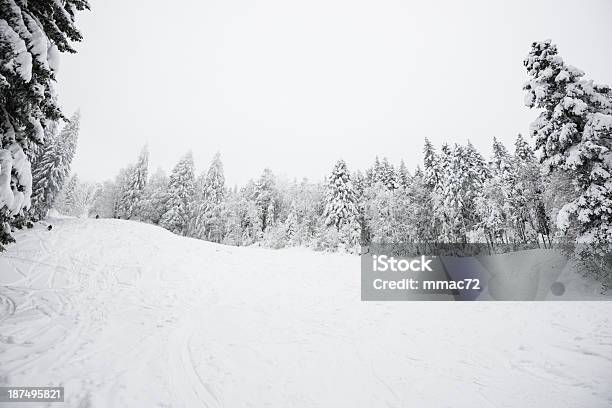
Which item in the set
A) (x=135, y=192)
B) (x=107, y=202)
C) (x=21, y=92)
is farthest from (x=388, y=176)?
(x=107, y=202)

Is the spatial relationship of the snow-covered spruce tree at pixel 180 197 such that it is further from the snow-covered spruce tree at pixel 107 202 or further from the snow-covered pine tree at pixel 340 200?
the snow-covered spruce tree at pixel 107 202

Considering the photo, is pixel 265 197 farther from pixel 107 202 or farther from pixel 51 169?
pixel 107 202

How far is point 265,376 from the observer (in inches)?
261

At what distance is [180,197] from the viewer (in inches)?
1593

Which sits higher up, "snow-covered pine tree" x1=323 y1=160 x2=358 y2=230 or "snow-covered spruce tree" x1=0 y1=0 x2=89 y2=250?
"snow-covered pine tree" x1=323 y1=160 x2=358 y2=230

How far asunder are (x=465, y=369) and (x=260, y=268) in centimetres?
1312

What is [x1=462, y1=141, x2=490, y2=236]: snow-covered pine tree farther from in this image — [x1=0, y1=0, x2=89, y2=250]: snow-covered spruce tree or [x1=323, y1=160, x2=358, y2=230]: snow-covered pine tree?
[x1=0, y1=0, x2=89, y2=250]: snow-covered spruce tree

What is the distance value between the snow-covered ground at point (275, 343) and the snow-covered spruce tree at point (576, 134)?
4.11 m

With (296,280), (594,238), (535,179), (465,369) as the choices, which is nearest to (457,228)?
(535,179)

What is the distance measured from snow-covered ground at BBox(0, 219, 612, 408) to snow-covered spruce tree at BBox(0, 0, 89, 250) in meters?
4.03

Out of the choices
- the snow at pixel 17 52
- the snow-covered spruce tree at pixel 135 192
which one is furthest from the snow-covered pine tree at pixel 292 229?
the snow at pixel 17 52

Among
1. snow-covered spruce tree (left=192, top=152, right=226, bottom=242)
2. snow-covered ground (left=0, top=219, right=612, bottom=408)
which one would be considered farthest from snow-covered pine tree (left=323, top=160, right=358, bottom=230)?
snow-covered ground (left=0, top=219, right=612, bottom=408)

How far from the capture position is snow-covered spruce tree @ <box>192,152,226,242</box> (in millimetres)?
42781

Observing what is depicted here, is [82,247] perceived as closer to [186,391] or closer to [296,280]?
[296,280]
